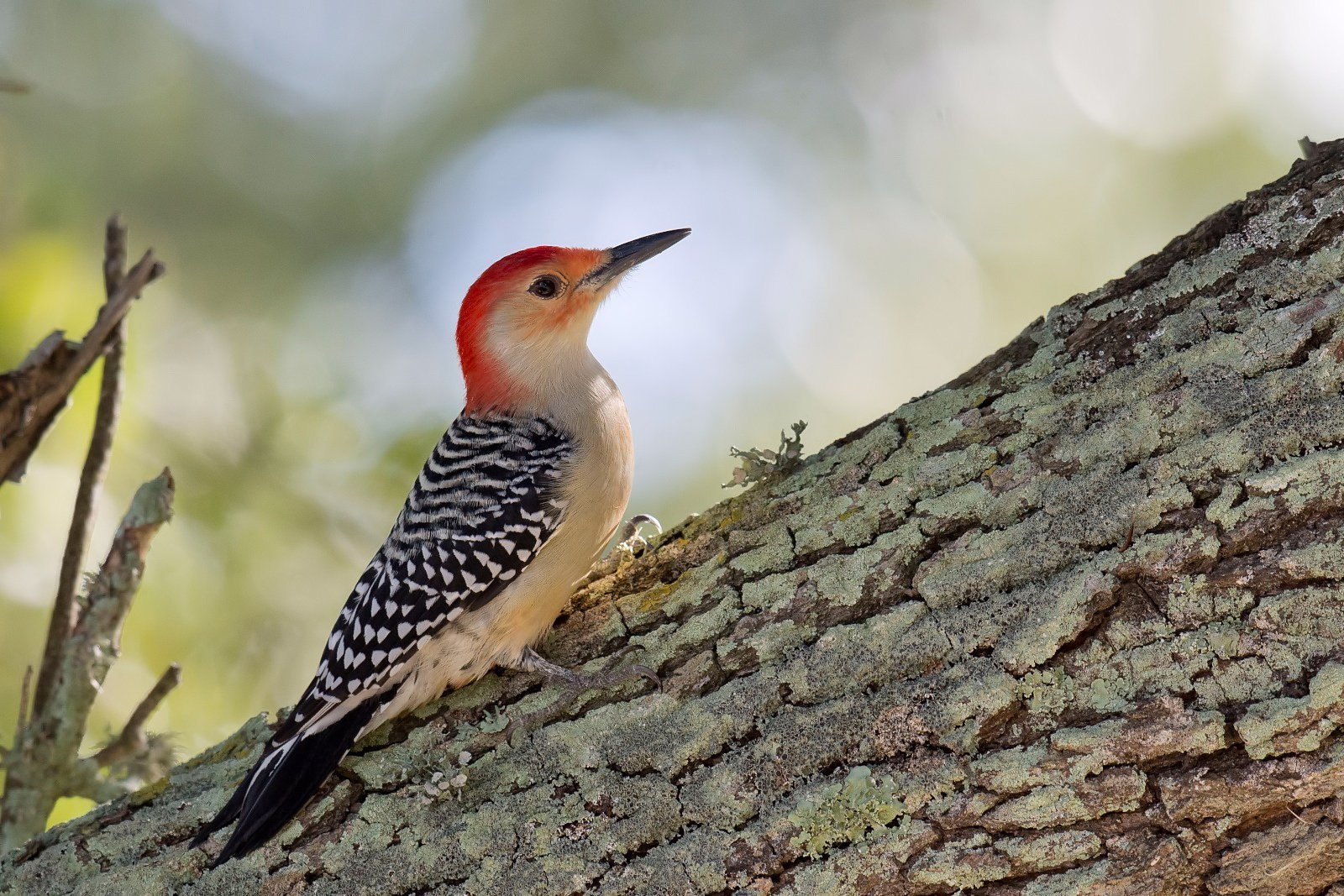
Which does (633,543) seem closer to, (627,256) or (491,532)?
(491,532)

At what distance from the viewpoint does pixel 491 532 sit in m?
3.56

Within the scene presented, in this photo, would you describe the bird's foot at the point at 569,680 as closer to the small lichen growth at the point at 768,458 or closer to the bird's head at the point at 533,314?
the small lichen growth at the point at 768,458

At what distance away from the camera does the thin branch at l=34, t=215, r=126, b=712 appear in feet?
11.7

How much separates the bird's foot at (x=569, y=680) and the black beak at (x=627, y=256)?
1952 mm

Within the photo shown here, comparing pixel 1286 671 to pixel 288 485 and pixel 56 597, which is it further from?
pixel 288 485

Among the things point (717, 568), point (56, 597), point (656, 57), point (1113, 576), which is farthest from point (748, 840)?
point (656, 57)

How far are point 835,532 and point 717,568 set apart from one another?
0.35 metres

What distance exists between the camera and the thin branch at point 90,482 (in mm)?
3560

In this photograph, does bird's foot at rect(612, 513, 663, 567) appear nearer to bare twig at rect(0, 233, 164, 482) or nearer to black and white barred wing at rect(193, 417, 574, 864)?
black and white barred wing at rect(193, 417, 574, 864)

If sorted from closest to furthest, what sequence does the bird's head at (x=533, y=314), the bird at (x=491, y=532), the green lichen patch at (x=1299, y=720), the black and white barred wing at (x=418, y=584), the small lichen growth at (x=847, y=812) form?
the green lichen patch at (x=1299, y=720) → the small lichen growth at (x=847, y=812) → the black and white barred wing at (x=418, y=584) → the bird at (x=491, y=532) → the bird's head at (x=533, y=314)

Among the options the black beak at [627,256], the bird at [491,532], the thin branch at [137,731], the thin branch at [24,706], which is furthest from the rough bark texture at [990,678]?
the black beak at [627,256]

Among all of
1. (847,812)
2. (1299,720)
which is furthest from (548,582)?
(1299,720)

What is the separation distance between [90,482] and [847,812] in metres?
2.74

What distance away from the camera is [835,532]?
2891 mm
